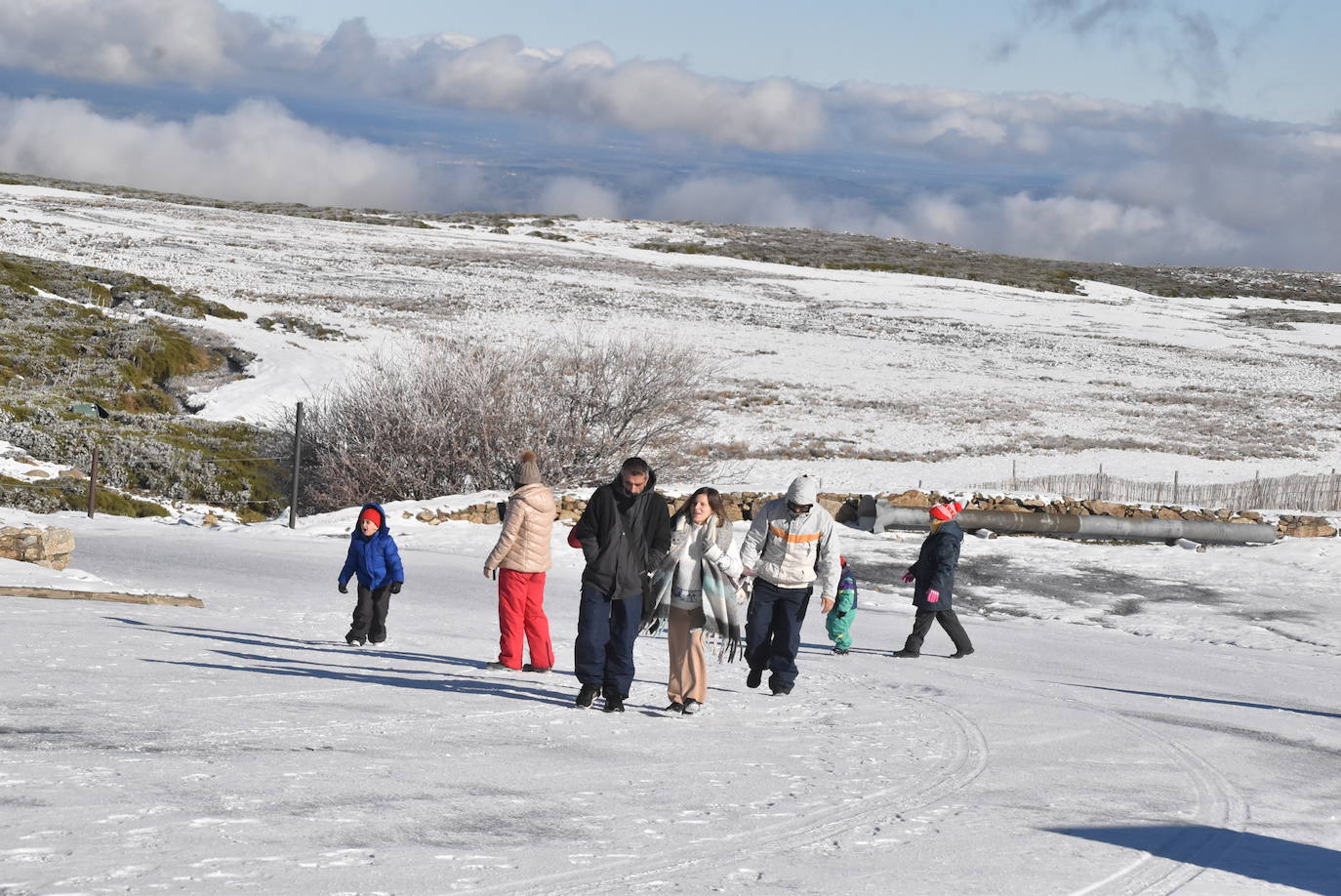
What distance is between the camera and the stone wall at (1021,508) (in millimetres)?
24125

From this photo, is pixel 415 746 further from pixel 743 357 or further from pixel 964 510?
pixel 743 357

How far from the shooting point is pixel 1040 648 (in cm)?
1471

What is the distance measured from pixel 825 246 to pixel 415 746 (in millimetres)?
104778

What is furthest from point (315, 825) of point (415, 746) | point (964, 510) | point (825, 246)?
point (825, 246)

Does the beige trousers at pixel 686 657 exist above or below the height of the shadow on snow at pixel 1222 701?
above

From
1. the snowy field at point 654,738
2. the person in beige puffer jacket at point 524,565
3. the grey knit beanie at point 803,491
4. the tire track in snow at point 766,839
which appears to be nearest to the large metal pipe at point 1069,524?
the snowy field at point 654,738

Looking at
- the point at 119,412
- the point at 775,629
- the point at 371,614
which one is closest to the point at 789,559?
the point at 775,629

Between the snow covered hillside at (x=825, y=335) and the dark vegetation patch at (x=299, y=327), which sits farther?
the dark vegetation patch at (x=299, y=327)

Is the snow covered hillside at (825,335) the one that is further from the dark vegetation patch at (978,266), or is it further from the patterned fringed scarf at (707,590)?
the patterned fringed scarf at (707,590)

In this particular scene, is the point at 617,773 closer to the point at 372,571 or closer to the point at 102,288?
the point at 372,571

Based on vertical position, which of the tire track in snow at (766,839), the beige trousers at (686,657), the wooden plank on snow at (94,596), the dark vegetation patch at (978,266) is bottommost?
the wooden plank on snow at (94,596)

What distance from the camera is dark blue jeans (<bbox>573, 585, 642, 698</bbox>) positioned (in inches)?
357

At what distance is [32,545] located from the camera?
14.9 m

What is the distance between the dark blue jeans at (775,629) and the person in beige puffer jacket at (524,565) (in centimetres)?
158
